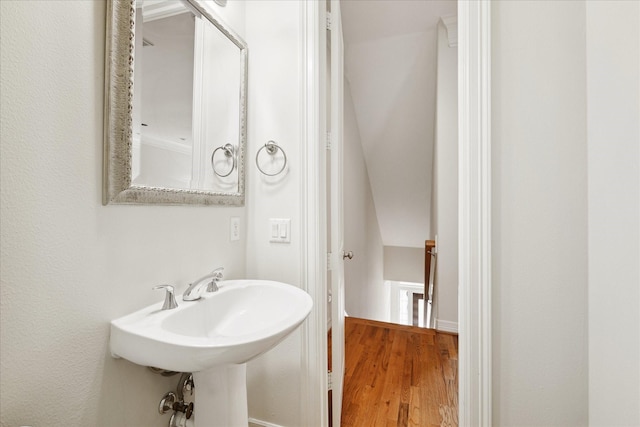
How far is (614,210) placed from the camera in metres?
0.87

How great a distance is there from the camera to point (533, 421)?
107cm

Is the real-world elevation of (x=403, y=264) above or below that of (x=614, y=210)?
below

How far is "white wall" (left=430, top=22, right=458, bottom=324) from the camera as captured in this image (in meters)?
2.42

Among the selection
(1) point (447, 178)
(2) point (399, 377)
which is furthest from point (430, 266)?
(2) point (399, 377)

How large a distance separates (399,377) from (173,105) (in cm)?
205

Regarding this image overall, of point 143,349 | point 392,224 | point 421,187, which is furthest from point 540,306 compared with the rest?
point 392,224

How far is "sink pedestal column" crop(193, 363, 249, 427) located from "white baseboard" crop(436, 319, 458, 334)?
2181 millimetres

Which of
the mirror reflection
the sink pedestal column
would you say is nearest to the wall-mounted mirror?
the mirror reflection

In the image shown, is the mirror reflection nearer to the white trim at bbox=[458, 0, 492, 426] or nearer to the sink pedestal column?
the sink pedestal column

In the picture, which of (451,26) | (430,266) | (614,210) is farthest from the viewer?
(430,266)

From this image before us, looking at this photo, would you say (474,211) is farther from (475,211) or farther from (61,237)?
(61,237)

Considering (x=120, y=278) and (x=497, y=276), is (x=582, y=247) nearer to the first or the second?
(x=497, y=276)

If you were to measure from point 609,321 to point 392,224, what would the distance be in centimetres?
380

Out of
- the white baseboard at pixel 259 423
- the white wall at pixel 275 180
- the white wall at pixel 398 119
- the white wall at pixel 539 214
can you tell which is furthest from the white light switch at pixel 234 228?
the white wall at pixel 398 119
